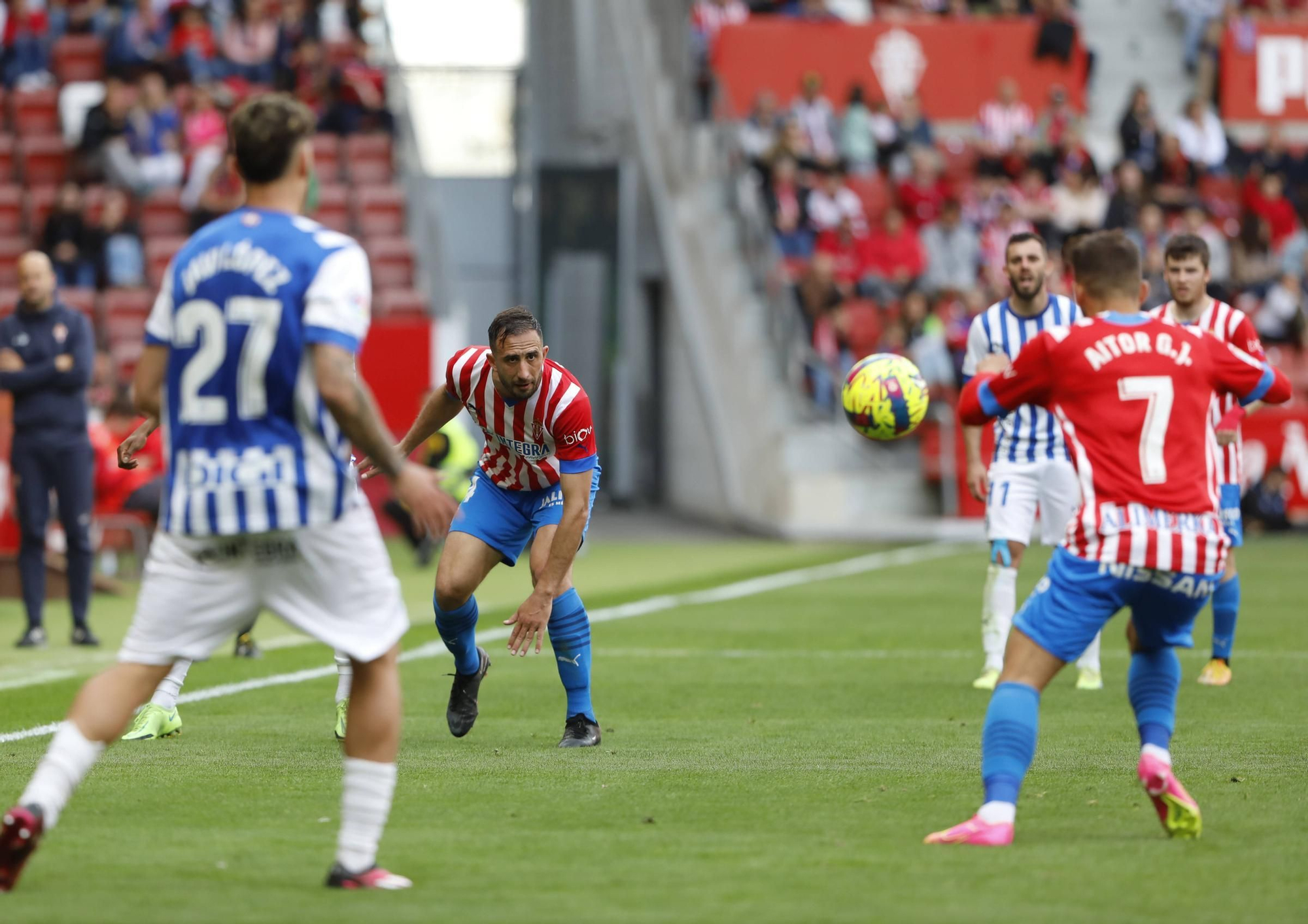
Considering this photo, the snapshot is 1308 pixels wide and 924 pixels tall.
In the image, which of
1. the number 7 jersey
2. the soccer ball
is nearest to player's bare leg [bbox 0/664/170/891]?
the number 7 jersey

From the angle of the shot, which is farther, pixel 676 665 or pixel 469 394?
pixel 676 665

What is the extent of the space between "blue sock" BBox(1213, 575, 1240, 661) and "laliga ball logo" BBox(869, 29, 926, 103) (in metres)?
20.8

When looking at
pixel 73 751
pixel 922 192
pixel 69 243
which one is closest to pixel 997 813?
pixel 73 751

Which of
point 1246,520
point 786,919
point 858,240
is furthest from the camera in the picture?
point 858,240

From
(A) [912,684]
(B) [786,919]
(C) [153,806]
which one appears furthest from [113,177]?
(B) [786,919]

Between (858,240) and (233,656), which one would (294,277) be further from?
(858,240)

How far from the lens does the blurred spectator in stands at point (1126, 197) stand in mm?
26109

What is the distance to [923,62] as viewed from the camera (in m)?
30.4

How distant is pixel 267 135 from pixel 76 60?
2360 cm

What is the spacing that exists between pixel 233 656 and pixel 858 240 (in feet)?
52.4

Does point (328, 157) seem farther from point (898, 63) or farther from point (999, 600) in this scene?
point (999, 600)

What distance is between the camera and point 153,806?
6422 millimetres

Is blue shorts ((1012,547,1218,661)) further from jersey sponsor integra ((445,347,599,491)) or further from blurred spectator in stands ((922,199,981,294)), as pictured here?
blurred spectator in stands ((922,199,981,294))

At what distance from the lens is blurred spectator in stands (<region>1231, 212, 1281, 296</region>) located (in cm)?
2641
